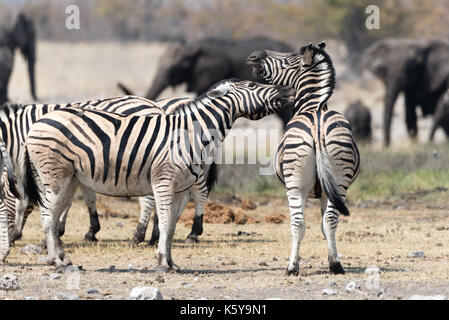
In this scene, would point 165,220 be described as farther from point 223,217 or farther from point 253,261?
point 223,217

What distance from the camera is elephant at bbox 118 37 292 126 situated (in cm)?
2195

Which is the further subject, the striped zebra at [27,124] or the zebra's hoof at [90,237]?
the zebra's hoof at [90,237]

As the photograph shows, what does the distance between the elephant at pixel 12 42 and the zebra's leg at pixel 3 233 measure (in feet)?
39.9

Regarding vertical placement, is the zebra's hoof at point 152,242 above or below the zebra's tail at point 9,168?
below

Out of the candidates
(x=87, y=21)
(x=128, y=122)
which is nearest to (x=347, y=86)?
(x=87, y=21)

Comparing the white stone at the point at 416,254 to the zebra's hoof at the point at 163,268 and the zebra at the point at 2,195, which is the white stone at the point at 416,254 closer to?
the zebra's hoof at the point at 163,268

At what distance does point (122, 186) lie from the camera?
9.23 metres

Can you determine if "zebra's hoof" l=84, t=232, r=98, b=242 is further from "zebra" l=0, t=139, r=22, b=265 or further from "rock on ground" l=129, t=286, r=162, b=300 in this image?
"rock on ground" l=129, t=286, r=162, b=300

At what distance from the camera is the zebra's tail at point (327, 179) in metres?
8.64

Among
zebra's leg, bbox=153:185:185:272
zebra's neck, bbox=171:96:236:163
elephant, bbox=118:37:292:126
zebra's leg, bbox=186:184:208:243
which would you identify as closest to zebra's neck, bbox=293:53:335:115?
zebra's neck, bbox=171:96:236:163

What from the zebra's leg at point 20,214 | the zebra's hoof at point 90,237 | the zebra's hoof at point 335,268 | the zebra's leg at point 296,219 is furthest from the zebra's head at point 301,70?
the zebra's leg at point 20,214

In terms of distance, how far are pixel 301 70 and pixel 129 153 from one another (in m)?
2.02

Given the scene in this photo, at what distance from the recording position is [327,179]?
8.66m

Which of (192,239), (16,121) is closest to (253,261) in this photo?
(192,239)
